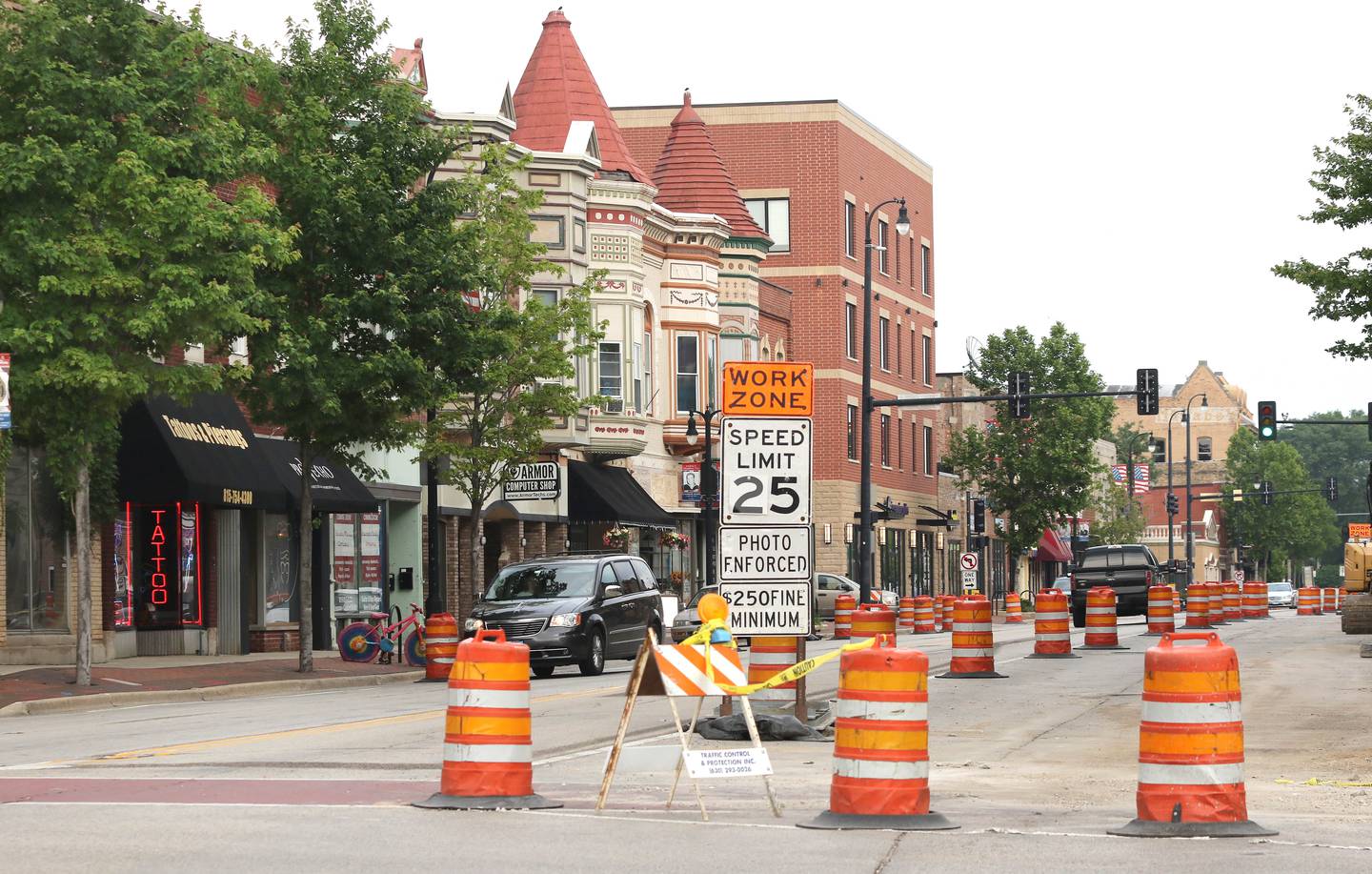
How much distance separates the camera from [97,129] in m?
25.2

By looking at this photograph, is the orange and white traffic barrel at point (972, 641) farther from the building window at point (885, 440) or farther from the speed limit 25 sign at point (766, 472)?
the building window at point (885, 440)

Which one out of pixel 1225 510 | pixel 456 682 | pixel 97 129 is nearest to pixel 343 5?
pixel 97 129

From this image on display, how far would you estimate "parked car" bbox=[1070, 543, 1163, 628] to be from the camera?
48375 mm

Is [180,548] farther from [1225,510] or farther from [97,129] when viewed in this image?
[1225,510]

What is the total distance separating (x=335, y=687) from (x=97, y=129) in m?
8.48

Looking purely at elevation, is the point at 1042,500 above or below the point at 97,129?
below

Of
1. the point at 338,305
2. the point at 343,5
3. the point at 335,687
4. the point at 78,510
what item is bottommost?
the point at 335,687

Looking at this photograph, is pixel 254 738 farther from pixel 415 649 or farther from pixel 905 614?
pixel 905 614

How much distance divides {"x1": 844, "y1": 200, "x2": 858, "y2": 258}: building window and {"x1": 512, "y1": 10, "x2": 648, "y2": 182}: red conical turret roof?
57.7 feet

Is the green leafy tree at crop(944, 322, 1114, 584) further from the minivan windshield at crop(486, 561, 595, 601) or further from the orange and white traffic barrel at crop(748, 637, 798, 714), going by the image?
the orange and white traffic barrel at crop(748, 637, 798, 714)

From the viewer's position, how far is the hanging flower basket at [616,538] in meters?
48.1

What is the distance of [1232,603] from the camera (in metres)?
51.6

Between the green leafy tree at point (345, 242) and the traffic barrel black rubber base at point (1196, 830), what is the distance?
19.5 meters

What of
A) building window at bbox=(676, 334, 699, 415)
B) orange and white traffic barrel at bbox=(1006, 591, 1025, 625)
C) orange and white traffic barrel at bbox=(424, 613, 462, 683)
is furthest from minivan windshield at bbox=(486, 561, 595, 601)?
orange and white traffic barrel at bbox=(1006, 591, 1025, 625)
